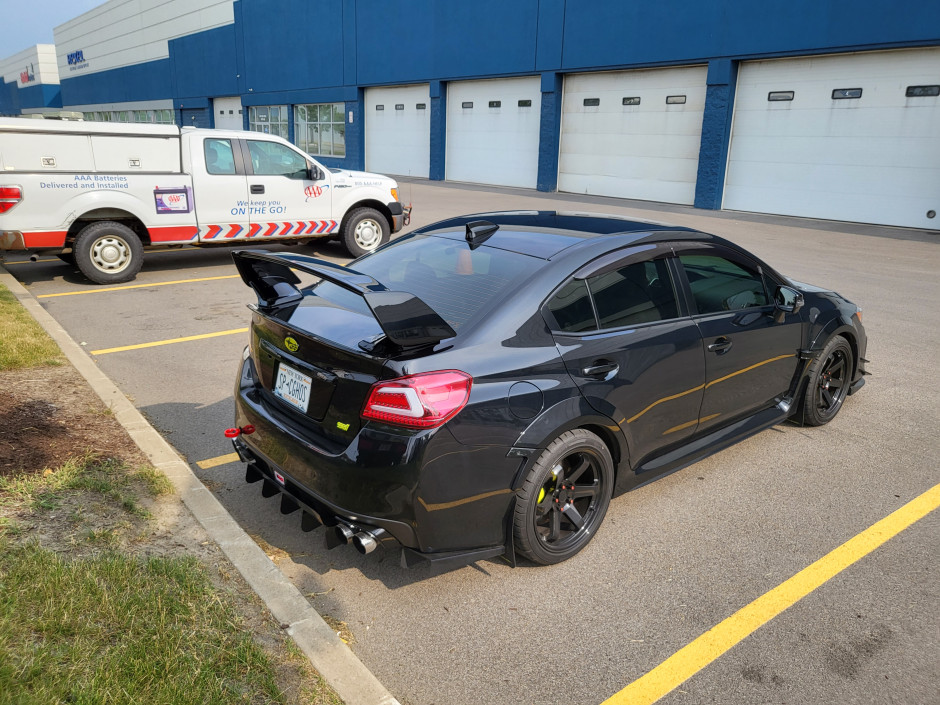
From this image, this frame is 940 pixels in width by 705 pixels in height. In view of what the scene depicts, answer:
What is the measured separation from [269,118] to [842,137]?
113 ft

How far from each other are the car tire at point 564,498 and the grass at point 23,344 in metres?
4.52

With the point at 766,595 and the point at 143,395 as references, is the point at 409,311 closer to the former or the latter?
the point at 766,595

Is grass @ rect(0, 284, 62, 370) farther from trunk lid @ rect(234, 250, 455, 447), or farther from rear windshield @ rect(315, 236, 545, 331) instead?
rear windshield @ rect(315, 236, 545, 331)

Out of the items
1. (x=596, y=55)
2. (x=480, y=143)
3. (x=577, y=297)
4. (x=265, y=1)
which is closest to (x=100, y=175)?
(x=577, y=297)

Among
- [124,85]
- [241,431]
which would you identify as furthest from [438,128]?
[124,85]

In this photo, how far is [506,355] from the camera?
10.6 feet

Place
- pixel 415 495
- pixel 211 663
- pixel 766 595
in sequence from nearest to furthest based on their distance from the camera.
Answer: pixel 211 663 < pixel 415 495 < pixel 766 595

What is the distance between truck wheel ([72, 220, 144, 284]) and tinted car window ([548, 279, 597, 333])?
7.92 m

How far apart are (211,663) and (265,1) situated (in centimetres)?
4578

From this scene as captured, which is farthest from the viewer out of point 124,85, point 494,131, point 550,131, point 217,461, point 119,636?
point 124,85

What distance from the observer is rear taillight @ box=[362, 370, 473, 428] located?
2963 mm

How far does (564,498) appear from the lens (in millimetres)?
3527

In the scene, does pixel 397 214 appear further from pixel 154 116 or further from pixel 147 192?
pixel 154 116

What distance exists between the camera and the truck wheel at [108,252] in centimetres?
954
